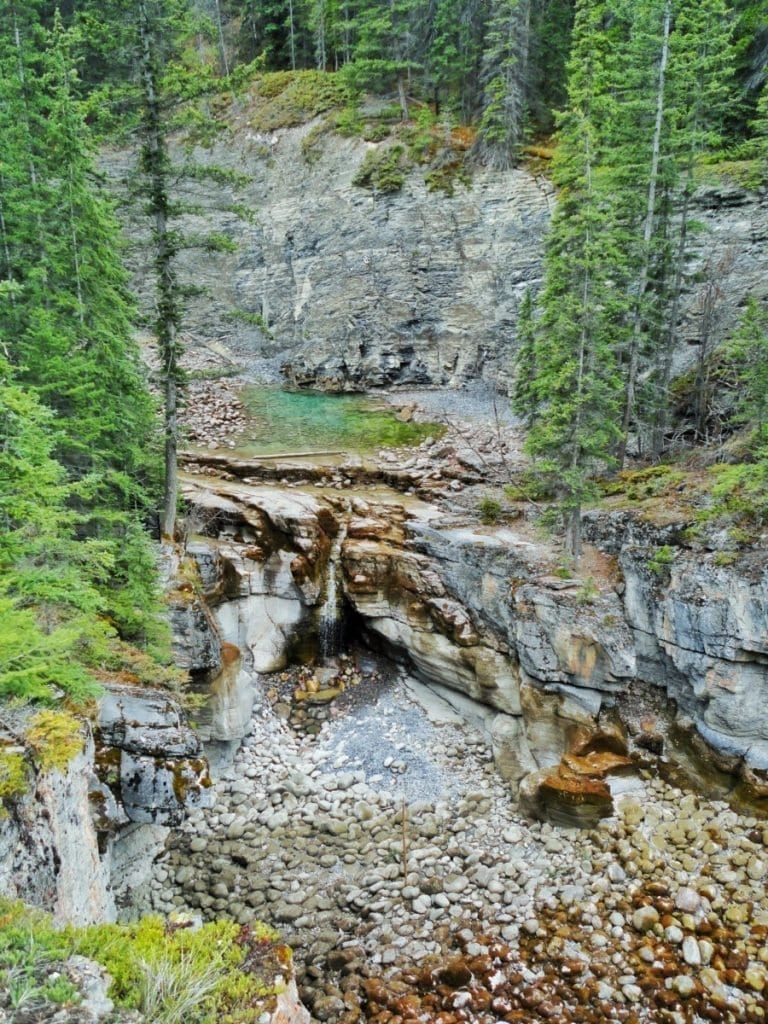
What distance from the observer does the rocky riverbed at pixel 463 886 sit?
857cm

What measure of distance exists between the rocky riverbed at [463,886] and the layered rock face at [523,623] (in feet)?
4.37

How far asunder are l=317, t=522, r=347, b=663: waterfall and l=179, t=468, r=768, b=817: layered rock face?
0.92 feet

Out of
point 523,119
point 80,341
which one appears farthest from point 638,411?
point 523,119

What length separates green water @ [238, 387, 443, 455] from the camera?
23281mm

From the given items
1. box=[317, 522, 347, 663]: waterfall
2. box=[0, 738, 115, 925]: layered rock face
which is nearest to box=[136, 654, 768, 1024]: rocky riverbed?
box=[317, 522, 347, 663]: waterfall

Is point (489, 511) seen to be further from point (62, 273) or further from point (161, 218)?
point (62, 273)

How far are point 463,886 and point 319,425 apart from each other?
18.9 meters

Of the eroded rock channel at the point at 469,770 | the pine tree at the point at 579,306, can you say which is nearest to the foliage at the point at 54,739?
the eroded rock channel at the point at 469,770

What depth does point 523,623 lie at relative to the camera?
1312cm

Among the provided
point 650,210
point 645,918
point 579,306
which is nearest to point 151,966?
point 645,918

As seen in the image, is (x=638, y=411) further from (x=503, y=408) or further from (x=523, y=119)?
(x=523, y=119)

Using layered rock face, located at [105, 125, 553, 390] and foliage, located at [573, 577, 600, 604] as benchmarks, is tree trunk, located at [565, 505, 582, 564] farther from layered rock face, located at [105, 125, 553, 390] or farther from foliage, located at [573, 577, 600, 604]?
layered rock face, located at [105, 125, 553, 390]

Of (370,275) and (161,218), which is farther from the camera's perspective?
(370,275)

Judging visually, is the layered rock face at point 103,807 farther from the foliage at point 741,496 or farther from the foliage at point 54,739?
the foliage at point 741,496
